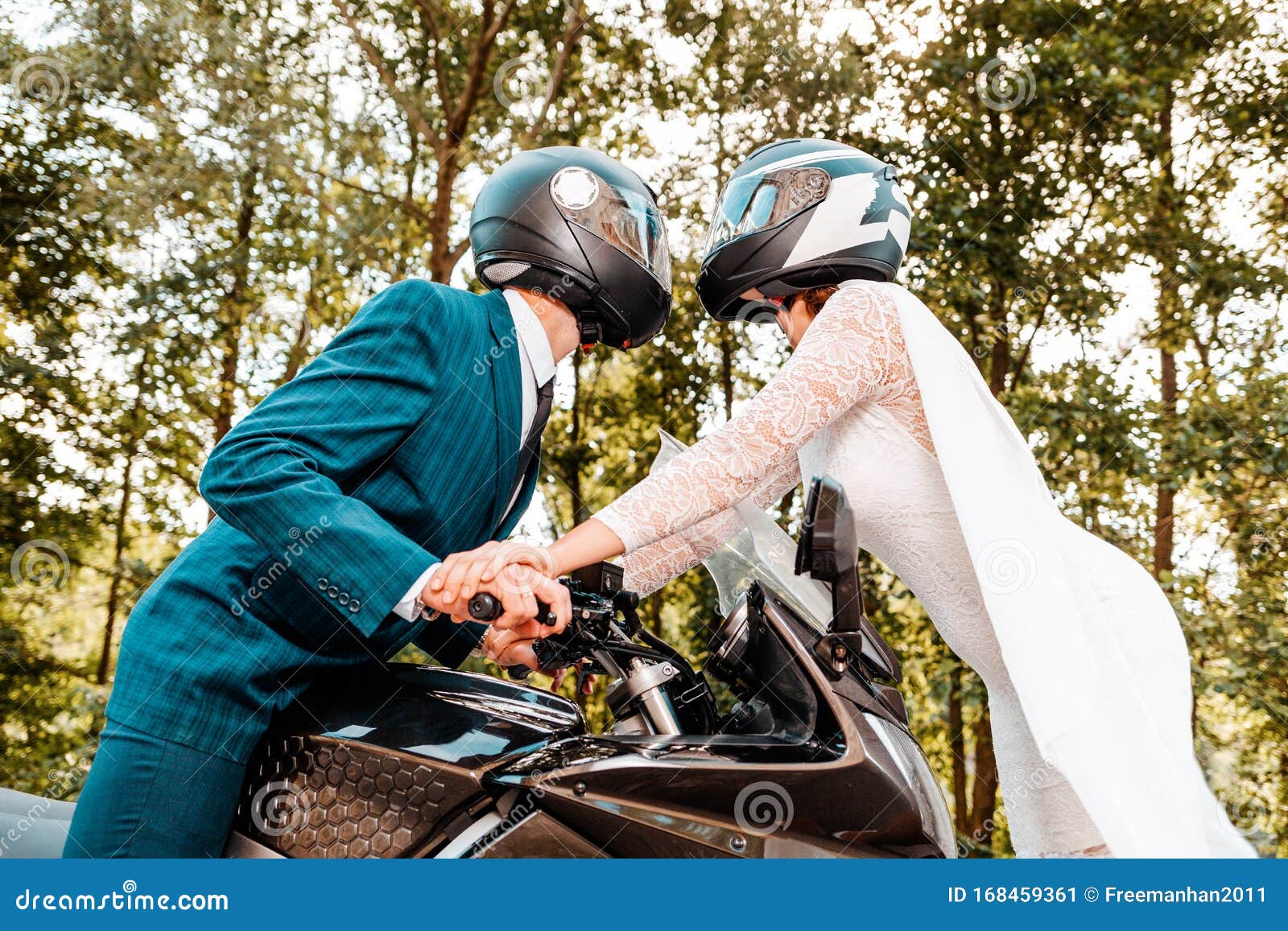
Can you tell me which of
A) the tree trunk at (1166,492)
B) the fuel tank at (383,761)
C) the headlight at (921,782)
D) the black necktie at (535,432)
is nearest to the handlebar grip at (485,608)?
the fuel tank at (383,761)

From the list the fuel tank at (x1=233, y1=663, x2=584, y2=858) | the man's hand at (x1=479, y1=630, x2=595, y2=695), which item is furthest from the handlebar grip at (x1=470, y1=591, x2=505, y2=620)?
the man's hand at (x1=479, y1=630, x2=595, y2=695)

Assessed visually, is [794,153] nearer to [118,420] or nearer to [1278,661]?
[1278,661]

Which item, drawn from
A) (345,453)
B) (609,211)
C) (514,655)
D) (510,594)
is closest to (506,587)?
(510,594)

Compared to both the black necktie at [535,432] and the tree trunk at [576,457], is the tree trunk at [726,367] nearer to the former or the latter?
the tree trunk at [576,457]

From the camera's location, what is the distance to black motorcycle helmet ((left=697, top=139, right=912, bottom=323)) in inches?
93.9

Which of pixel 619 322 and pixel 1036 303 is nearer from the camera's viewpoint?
pixel 619 322

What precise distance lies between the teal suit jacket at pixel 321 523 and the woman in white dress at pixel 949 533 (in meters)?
0.21

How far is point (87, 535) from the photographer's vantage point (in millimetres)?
8883

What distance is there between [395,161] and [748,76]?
132 inches

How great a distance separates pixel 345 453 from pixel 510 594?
451mm

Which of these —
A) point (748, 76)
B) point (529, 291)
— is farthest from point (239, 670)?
point (748, 76)

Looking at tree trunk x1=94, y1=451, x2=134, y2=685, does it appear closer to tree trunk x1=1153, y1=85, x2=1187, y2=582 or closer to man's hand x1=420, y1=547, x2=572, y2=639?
man's hand x1=420, y1=547, x2=572, y2=639

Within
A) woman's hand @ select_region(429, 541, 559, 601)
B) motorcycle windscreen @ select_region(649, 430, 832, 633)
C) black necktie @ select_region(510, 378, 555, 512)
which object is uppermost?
black necktie @ select_region(510, 378, 555, 512)

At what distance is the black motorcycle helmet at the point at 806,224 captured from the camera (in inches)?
93.9
